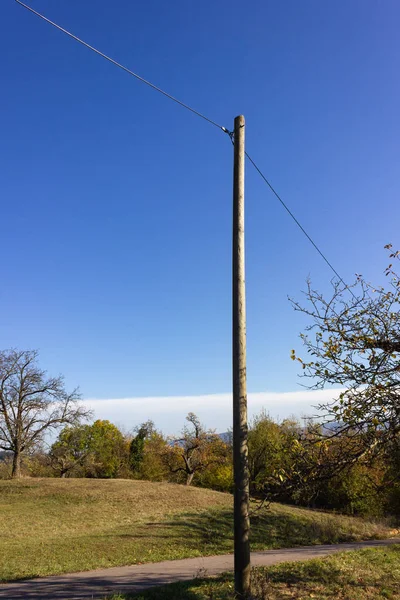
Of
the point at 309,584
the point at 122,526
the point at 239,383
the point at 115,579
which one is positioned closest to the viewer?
the point at 239,383

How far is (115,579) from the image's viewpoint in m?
10.5

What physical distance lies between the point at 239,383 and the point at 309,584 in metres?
4.26

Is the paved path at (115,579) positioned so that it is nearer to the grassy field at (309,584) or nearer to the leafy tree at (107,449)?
the grassy field at (309,584)

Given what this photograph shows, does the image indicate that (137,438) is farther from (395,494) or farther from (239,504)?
(239,504)

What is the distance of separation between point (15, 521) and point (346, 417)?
66.9 ft

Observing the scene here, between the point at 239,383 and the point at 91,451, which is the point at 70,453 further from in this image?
the point at 239,383

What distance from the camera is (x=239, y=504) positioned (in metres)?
6.60

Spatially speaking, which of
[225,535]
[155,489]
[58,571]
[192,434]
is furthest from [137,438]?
[58,571]

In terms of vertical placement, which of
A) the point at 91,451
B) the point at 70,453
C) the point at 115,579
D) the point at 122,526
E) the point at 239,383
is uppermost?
the point at 239,383

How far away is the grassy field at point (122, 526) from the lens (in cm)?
1381

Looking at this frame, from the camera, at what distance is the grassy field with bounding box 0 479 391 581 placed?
1381cm

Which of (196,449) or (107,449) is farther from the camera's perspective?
(107,449)

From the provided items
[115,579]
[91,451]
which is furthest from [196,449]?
[115,579]

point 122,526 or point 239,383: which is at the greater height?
point 239,383
